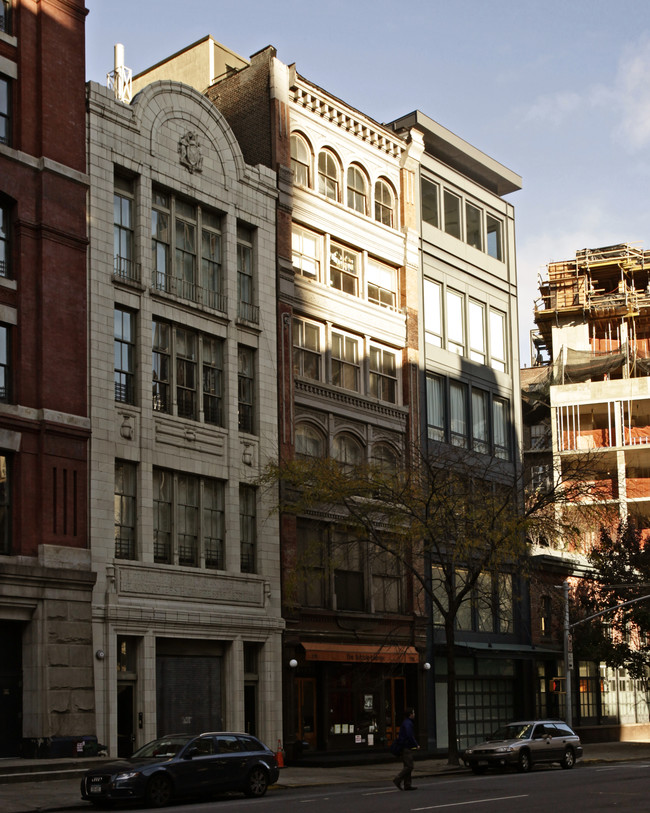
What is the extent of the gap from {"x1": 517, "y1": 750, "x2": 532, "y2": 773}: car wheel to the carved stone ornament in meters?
20.7

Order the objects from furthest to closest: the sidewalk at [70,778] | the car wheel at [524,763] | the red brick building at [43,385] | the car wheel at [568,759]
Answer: the car wheel at [568,759] < the car wheel at [524,763] < the red brick building at [43,385] < the sidewalk at [70,778]

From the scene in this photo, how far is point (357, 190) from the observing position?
46.1 meters

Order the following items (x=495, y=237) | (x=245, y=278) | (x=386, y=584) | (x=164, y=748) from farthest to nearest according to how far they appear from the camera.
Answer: (x=495, y=237) → (x=386, y=584) → (x=245, y=278) → (x=164, y=748)

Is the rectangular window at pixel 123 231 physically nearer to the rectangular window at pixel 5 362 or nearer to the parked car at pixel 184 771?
the rectangular window at pixel 5 362

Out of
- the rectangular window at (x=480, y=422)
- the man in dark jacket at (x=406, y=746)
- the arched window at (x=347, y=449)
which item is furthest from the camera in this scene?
the rectangular window at (x=480, y=422)

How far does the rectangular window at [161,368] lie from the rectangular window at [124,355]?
0.86 m

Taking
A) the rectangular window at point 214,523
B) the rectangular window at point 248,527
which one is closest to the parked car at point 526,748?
the rectangular window at point 248,527

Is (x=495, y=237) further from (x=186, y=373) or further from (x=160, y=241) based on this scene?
(x=186, y=373)

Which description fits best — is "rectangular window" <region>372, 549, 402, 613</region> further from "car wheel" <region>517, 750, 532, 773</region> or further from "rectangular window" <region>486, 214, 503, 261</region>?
"rectangular window" <region>486, 214, 503, 261</region>

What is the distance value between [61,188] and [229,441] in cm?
961

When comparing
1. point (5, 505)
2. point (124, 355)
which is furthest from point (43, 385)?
point (124, 355)

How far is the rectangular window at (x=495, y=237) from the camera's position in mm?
54500

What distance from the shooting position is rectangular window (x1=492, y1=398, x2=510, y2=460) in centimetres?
5225

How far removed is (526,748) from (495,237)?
28.1 m
